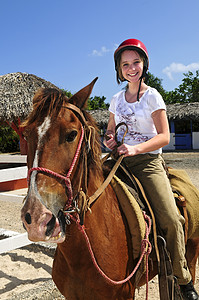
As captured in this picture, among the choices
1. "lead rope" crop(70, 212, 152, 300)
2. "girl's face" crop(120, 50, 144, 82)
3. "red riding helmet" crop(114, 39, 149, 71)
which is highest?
"red riding helmet" crop(114, 39, 149, 71)

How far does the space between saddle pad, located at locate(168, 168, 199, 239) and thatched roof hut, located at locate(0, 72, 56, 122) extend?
326 inches

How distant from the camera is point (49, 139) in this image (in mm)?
1538

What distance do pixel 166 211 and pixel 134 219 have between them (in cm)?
31

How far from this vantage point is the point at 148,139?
7.52 ft

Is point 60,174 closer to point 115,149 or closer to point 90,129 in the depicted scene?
→ point 90,129

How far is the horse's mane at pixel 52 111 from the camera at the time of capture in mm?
1615

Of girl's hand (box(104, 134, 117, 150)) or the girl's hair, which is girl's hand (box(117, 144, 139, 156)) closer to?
girl's hand (box(104, 134, 117, 150))

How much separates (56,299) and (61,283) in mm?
1542

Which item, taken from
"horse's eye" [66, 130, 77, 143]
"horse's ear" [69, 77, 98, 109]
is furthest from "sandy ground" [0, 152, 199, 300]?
"horse's eye" [66, 130, 77, 143]

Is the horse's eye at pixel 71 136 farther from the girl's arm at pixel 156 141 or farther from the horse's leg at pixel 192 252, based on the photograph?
the horse's leg at pixel 192 252

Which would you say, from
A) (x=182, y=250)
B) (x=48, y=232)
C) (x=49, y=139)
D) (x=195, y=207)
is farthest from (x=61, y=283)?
(x=195, y=207)

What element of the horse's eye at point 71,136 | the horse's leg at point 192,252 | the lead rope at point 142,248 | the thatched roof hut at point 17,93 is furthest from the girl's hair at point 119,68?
the thatched roof hut at point 17,93

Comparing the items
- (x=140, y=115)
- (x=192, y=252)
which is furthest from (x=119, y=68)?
(x=192, y=252)

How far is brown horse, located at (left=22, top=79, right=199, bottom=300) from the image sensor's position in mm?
1445
